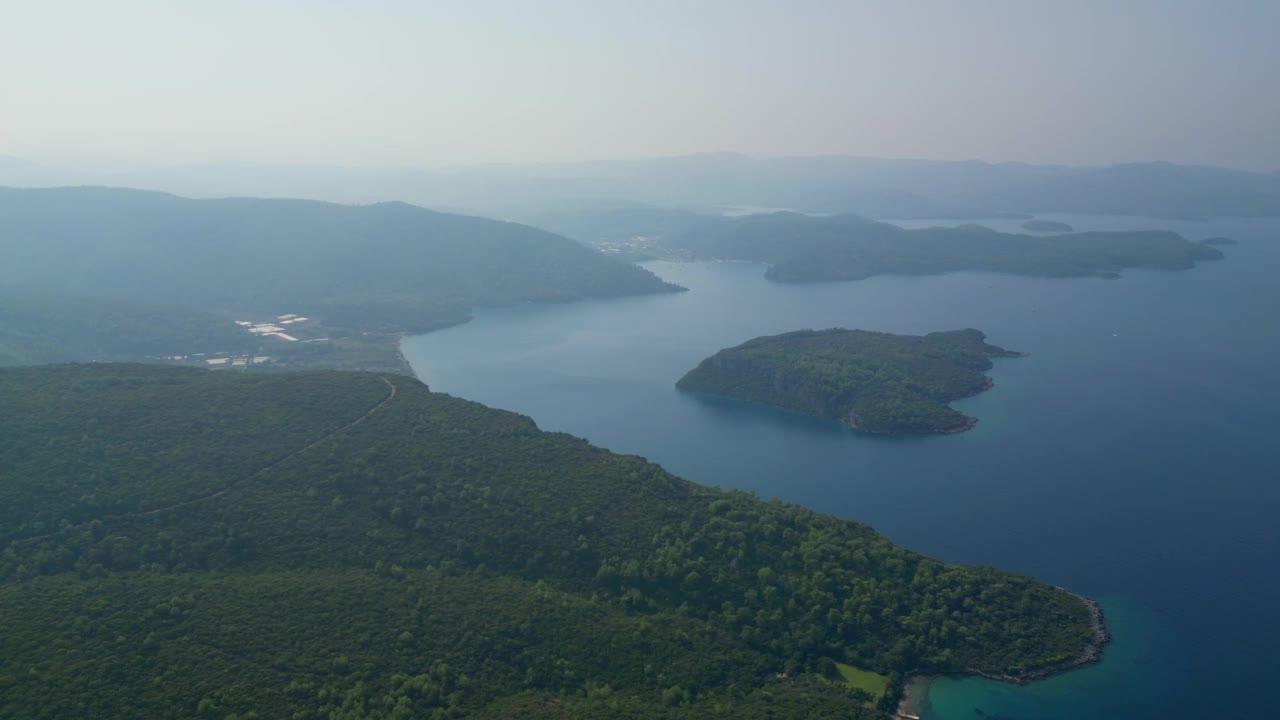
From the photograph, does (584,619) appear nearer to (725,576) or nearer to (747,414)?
(725,576)

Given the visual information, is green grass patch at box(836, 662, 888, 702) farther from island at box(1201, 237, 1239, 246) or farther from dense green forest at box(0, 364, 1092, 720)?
island at box(1201, 237, 1239, 246)

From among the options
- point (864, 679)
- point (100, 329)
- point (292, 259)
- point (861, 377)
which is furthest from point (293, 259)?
point (864, 679)

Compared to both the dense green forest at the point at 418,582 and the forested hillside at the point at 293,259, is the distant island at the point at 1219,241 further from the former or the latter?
the dense green forest at the point at 418,582

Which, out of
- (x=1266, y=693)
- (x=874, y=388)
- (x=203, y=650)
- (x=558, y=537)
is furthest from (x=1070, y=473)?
(x=203, y=650)

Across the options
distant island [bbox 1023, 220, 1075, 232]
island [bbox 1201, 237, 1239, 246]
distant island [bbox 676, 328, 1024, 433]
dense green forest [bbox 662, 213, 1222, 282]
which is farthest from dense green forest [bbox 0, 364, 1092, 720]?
distant island [bbox 1023, 220, 1075, 232]

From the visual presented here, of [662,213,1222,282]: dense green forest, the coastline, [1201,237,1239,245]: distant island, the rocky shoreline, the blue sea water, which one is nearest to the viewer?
the coastline

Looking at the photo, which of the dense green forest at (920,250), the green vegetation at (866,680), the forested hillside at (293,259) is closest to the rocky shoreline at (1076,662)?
the green vegetation at (866,680)
